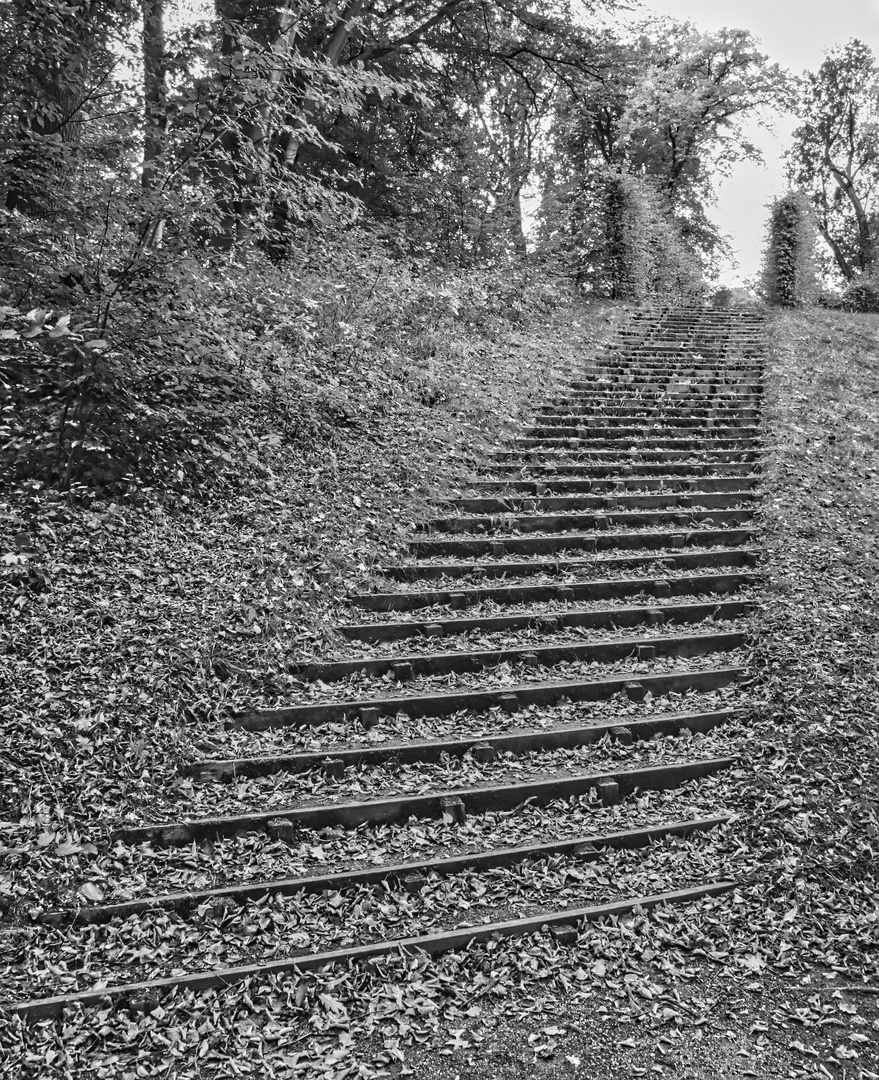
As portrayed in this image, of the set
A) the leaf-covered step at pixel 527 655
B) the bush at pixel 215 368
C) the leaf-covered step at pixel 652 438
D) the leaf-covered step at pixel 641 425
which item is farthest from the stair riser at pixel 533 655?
the leaf-covered step at pixel 641 425

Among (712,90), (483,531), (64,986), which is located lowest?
(64,986)

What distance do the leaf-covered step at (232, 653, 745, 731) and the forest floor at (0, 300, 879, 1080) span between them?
0.25 m

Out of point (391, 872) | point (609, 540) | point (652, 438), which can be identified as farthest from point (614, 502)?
point (391, 872)

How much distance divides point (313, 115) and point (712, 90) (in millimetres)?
18162

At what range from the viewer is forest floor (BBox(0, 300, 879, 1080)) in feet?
9.35

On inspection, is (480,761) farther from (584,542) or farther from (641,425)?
(641,425)

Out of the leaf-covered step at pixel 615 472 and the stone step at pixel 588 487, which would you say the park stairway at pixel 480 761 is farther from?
the leaf-covered step at pixel 615 472

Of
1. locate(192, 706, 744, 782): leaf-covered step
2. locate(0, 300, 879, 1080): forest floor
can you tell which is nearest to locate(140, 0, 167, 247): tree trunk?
locate(0, 300, 879, 1080): forest floor

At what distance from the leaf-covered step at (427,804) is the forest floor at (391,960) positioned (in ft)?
0.77

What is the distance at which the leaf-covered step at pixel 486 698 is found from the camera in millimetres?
4457

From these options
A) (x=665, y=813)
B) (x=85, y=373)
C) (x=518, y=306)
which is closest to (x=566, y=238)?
(x=518, y=306)

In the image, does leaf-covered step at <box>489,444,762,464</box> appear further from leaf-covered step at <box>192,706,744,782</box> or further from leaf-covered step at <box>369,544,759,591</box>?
leaf-covered step at <box>192,706,744,782</box>

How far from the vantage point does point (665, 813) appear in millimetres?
4145

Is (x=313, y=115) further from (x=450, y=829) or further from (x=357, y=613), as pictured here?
(x=450, y=829)
